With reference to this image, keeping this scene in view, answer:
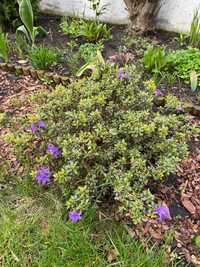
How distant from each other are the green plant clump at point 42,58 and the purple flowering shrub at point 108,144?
1.05 m

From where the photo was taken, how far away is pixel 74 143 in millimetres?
1981

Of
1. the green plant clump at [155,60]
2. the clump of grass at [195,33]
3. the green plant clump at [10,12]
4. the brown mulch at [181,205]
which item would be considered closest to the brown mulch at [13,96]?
the brown mulch at [181,205]

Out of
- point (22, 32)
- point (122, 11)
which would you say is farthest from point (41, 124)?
point (122, 11)

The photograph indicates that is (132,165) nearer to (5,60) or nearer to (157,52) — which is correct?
(157,52)

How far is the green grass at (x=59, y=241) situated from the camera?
190cm

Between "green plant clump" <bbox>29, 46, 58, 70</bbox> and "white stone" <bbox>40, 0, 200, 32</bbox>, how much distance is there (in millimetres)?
1077

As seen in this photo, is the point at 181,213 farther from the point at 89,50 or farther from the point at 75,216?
the point at 89,50

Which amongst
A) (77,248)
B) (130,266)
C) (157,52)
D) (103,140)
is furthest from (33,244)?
(157,52)

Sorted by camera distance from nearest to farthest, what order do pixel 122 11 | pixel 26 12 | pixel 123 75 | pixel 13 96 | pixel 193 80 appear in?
pixel 123 75
pixel 193 80
pixel 13 96
pixel 26 12
pixel 122 11

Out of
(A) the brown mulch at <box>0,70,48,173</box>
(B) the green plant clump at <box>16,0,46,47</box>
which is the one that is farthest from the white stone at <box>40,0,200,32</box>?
(A) the brown mulch at <box>0,70,48,173</box>

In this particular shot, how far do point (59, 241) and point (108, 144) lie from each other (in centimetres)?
62

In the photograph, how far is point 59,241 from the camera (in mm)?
1983

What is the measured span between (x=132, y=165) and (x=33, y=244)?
72 centimetres

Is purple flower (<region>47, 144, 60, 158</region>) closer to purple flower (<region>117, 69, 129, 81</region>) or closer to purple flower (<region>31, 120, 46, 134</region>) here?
purple flower (<region>31, 120, 46, 134</region>)
